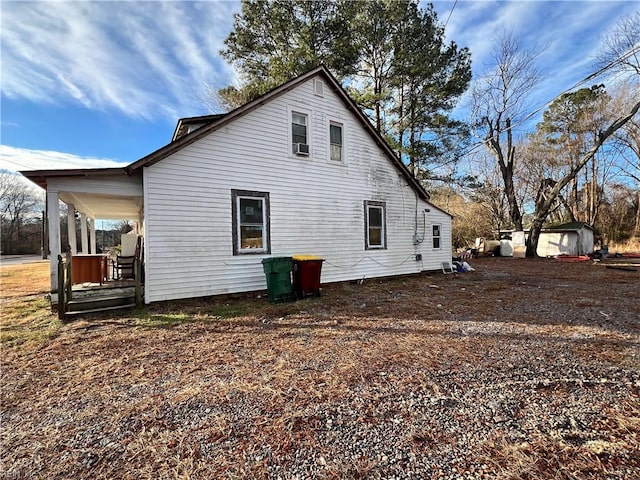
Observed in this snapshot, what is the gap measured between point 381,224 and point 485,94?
52.7 ft

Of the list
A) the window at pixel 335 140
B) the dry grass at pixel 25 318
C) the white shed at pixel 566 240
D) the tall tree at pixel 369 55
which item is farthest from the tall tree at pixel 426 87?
the dry grass at pixel 25 318

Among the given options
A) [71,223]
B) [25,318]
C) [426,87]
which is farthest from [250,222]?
[426,87]

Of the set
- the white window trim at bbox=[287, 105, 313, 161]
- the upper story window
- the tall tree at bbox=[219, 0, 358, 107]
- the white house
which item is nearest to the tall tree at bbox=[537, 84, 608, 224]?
the upper story window

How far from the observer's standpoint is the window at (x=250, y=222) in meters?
8.05

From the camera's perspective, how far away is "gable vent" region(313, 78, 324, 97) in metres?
9.54

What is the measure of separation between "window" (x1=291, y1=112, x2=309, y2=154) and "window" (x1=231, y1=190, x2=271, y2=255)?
1.99 metres

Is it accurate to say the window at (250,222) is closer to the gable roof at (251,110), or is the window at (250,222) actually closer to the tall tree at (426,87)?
the gable roof at (251,110)

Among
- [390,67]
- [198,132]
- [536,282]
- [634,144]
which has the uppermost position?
[390,67]

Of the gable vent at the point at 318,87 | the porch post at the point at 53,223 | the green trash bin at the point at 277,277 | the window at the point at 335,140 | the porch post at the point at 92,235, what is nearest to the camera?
the porch post at the point at 53,223

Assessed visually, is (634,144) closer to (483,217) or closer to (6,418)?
(483,217)

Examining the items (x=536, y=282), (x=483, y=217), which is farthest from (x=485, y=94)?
(x=536, y=282)

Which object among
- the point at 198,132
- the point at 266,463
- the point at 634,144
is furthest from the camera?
the point at 634,144

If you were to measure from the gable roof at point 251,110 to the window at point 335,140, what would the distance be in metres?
0.82

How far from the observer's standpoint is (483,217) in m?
27.4
